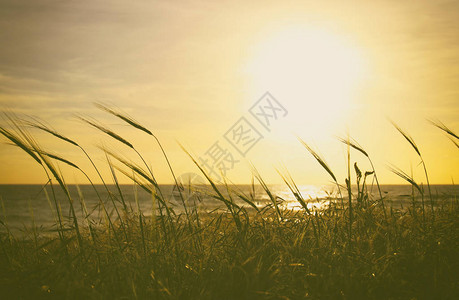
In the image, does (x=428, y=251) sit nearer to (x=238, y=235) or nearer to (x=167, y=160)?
(x=238, y=235)

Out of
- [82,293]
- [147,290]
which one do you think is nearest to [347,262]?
[147,290]

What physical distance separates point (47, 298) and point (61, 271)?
14 centimetres

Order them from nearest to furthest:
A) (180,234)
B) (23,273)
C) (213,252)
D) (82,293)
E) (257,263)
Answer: (82,293), (23,273), (257,263), (213,252), (180,234)

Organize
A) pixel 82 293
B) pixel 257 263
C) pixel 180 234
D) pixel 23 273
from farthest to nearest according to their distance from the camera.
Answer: pixel 180 234 → pixel 257 263 → pixel 23 273 → pixel 82 293

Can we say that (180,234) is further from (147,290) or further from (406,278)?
(406,278)

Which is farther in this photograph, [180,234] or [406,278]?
[180,234]

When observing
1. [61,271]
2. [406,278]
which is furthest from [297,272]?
[61,271]

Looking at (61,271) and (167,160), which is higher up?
(167,160)

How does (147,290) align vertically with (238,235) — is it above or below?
below

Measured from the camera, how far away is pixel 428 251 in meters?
2.18

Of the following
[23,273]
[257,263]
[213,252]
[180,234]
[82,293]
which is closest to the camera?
[82,293]

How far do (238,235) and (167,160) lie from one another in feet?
2.10

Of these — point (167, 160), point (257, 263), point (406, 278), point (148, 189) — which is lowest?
point (406, 278)

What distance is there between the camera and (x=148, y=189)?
195cm
